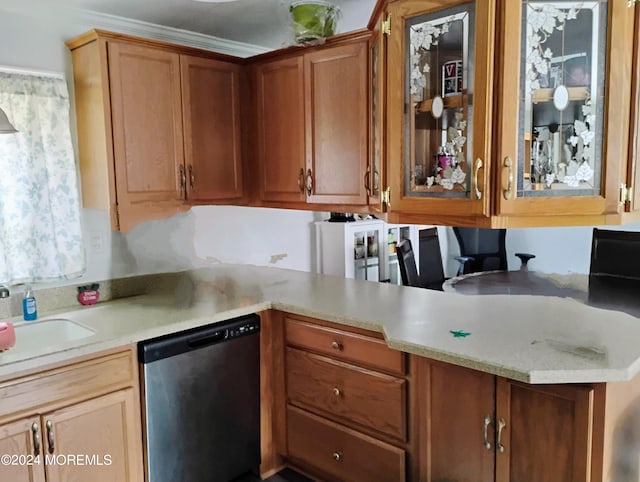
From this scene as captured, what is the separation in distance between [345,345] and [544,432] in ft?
2.78

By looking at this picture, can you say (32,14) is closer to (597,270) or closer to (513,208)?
(513,208)

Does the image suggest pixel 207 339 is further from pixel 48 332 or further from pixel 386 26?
pixel 386 26

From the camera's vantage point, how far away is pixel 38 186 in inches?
97.0

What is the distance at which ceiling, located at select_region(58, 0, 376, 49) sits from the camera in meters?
2.45

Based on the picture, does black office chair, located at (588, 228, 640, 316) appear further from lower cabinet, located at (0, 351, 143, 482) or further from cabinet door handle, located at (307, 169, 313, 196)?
lower cabinet, located at (0, 351, 143, 482)

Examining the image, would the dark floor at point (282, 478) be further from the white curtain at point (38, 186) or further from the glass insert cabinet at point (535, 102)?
the glass insert cabinet at point (535, 102)

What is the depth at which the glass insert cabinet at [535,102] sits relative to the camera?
5.74ft

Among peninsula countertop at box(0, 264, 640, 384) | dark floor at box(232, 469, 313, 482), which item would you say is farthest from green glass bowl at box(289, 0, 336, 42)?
dark floor at box(232, 469, 313, 482)

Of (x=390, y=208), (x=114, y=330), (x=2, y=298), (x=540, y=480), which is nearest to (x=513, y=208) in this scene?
(x=390, y=208)

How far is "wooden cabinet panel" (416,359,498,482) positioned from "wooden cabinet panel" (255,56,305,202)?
129 cm

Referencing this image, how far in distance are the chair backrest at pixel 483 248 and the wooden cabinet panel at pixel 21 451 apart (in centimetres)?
424

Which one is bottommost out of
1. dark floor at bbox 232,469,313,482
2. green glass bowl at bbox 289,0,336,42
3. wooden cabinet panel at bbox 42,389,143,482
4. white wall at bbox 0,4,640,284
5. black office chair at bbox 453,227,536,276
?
dark floor at bbox 232,469,313,482

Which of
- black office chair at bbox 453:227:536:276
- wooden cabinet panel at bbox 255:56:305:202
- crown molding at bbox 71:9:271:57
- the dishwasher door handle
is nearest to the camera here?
the dishwasher door handle

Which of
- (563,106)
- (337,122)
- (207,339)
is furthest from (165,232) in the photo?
(563,106)
